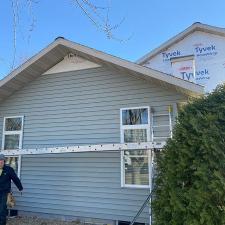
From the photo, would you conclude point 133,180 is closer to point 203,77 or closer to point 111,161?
point 111,161

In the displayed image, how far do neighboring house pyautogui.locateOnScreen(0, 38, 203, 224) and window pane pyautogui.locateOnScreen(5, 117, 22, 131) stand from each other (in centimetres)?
3

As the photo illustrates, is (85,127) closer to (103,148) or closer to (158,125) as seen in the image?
(103,148)

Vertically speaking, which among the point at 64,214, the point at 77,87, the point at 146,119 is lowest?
the point at 64,214

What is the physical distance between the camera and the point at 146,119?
7.97 metres

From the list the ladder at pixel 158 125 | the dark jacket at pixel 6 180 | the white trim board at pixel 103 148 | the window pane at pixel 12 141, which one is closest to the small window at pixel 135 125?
the ladder at pixel 158 125

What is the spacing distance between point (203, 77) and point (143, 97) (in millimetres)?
8012

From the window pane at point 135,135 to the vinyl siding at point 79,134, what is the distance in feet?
0.78

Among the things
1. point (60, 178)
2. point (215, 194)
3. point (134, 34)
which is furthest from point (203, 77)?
point (215, 194)

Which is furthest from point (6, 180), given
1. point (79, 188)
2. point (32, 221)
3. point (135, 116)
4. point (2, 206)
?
point (135, 116)

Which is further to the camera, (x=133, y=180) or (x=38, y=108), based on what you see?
(x=38, y=108)

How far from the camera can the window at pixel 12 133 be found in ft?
32.2

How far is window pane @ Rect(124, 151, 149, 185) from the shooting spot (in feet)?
25.5

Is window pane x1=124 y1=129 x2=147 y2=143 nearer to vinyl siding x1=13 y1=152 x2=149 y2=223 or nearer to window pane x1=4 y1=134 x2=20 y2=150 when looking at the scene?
vinyl siding x1=13 y1=152 x2=149 y2=223

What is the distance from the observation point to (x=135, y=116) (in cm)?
814
